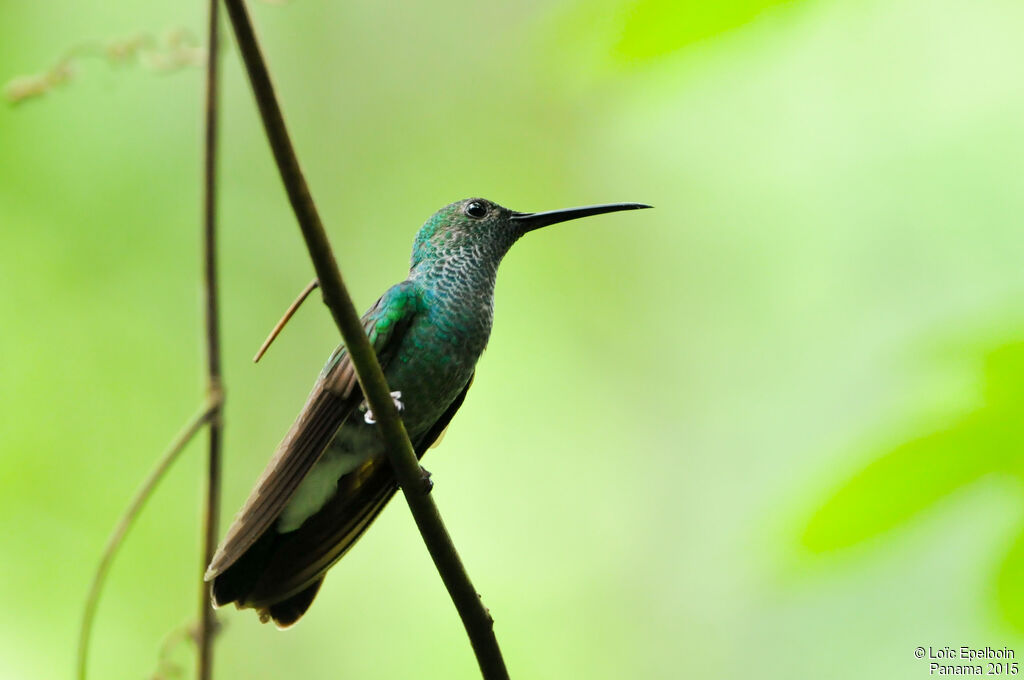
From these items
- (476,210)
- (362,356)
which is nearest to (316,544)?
(476,210)

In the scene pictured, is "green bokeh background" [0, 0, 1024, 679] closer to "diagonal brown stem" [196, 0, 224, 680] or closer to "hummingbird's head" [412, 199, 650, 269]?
"hummingbird's head" [412, 199, 650, 269]

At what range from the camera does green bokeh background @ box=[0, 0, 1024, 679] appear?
5.95m

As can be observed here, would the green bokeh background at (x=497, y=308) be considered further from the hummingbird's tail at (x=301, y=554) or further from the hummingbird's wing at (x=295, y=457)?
the hummingbird's wing at (x=295, y=457)

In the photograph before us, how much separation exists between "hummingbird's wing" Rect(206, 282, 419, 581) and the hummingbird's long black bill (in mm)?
942

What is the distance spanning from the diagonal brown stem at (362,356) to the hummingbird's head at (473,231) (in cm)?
162

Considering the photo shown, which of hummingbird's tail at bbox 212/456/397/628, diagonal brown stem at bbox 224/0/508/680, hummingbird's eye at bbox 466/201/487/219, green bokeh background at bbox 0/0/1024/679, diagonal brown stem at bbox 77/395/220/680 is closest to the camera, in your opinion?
diagonal brown stem at bbox 224/0/508/680

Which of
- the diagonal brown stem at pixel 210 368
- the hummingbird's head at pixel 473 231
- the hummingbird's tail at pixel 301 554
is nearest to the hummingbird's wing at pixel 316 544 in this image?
the hummingbird's tail at pixel 301 554

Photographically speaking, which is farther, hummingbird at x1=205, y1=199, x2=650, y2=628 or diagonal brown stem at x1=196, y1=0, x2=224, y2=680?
hummingbird at x1=205, y1=199, x2=650, y2=628

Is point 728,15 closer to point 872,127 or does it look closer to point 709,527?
point 872,127

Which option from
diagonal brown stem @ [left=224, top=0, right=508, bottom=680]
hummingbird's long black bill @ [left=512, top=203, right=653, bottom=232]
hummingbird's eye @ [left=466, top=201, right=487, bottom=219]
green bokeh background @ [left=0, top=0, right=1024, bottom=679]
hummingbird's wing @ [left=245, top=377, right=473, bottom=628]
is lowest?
diagonal brown stem @ [left=224, top=0, right=508, bottom=680]

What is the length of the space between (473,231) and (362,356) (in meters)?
1.90

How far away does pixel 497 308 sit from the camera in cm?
802

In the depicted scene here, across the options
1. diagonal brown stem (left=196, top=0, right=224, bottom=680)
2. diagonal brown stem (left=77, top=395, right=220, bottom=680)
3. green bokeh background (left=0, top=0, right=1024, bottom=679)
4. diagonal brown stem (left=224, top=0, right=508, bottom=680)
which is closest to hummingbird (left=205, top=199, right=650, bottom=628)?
diagonal brown stem (left=196, top=0, right=224, bottom=680)

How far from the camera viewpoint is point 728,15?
1266 mm
